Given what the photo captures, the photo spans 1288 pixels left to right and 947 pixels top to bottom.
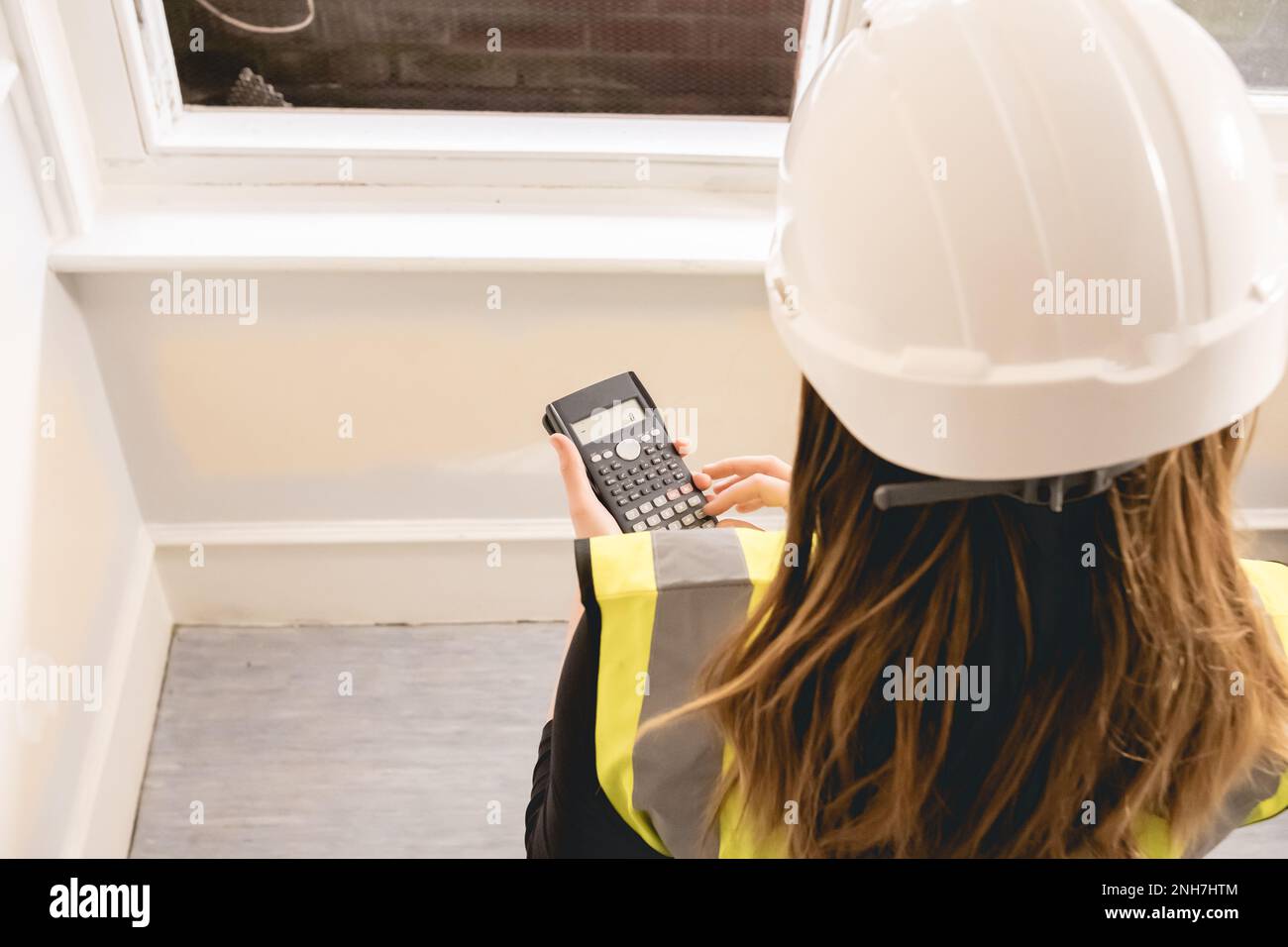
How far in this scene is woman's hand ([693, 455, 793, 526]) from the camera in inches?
37.9

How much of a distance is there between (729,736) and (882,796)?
9cm

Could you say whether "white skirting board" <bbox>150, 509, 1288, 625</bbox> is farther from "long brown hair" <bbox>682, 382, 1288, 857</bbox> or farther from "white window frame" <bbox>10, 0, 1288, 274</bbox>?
"long brown hair" <bbox>682, 382, 1288, 857</bbox>

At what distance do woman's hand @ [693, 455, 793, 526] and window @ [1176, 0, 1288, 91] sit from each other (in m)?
0.66

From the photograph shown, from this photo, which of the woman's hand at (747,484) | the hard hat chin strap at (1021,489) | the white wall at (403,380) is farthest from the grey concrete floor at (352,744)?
the hard hat chin strap at (1021,489)

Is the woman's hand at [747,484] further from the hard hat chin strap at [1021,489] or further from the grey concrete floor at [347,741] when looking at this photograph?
the grey concrete floor at [347,741]

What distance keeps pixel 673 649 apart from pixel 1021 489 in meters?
0.23

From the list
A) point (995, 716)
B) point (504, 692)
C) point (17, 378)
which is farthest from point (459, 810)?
point (995, 716)

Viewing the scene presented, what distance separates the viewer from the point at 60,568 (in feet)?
3.78

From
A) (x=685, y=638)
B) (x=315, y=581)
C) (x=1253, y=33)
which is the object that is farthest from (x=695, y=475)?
(x=1253, y=33)

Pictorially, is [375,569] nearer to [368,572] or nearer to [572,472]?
[368,572]

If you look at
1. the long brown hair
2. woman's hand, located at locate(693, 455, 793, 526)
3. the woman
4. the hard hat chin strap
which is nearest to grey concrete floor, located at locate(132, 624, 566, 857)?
woman's hand, located at locate(693, 455, 793, 526)

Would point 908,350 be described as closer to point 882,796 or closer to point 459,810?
point 882,796

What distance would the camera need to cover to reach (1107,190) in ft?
1.47

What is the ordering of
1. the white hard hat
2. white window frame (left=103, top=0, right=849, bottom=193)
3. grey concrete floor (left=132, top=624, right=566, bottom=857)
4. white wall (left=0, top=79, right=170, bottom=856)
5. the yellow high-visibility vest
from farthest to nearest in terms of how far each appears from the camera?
grey concrete floor (left=132, top=624, right=566, bottom=857)
white window frame (left=103, top=0, right=849, bottom=193)
white wall (left=0, top=79, right=170, bottom=856)
the yellow high-visibility vest
the white hard hat
